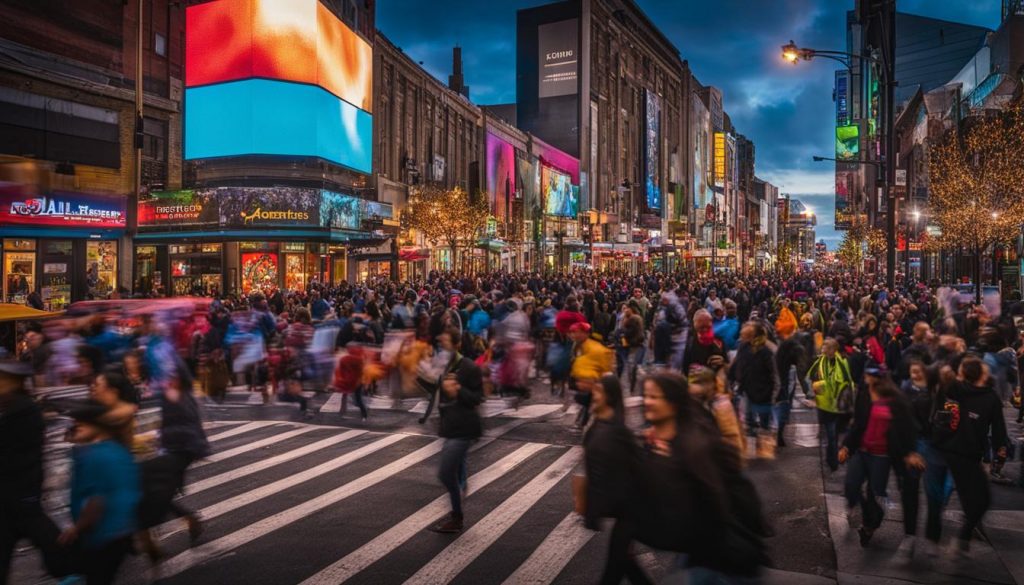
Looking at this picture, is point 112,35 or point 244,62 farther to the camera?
point 244,62

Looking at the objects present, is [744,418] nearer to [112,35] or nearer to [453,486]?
[453,486]

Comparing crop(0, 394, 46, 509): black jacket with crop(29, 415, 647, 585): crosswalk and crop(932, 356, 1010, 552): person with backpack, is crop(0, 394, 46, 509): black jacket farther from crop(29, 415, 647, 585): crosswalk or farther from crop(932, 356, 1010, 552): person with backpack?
crop(932, 356, 1010, 552): person with backpack

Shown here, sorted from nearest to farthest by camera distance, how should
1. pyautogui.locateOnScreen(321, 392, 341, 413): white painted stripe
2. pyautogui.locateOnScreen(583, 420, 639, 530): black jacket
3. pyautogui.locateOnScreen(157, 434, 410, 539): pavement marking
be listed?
1. pyautogui.locateOnScreen(583, 420, 639, 530): black jacket
2. pyautogui.locateOnScreen(157, 434, 410, 539): pavement marking
3. pyautogui.locateOnScreen(321, 392, 341, 413): white painted stripe

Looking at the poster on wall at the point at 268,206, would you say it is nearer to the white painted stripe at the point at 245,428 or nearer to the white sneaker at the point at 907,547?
the white painted stripe at the point at 245,428

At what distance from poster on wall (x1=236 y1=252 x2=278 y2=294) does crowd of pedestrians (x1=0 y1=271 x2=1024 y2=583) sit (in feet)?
74.6

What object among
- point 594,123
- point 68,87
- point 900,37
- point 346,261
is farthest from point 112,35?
point 900,37

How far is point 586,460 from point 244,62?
1483 inches

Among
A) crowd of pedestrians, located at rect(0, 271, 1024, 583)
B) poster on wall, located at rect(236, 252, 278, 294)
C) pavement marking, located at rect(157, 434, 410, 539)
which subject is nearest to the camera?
crowd of pedestrians, located at rect(0, 271, 1024, 583)

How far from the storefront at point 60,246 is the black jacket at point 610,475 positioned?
2613cm

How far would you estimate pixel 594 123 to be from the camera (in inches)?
3661

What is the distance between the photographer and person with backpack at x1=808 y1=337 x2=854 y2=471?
332 inches

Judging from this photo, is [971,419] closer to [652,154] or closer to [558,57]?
[558,57]

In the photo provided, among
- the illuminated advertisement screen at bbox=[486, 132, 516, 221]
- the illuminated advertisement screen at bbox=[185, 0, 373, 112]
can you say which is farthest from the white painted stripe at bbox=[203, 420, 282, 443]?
the illuminated advertisement screen at bbox=[486, 132, 516, 221]

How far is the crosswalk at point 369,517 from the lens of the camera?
613 cm
